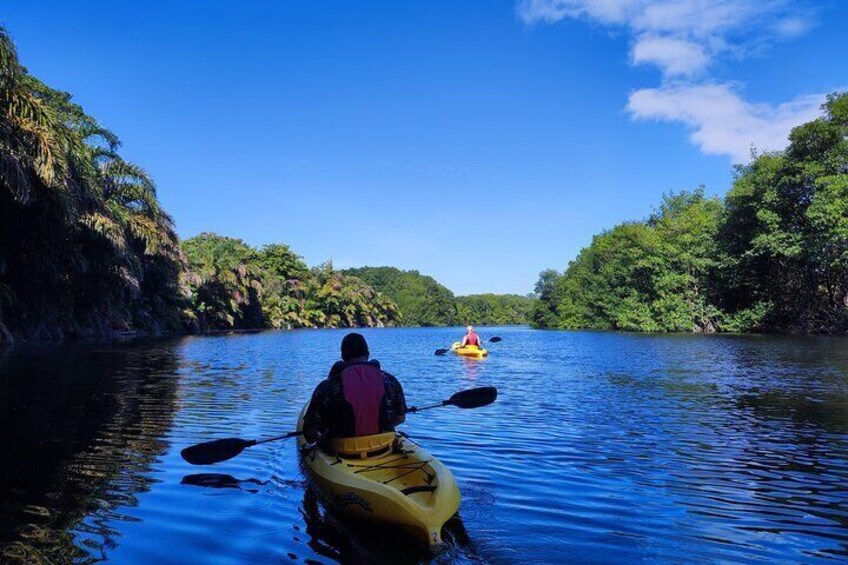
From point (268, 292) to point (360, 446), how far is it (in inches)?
3338

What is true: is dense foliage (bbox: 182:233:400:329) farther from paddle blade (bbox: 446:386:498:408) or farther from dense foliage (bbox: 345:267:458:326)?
paddle blade (bbox: 446:386:498:408)

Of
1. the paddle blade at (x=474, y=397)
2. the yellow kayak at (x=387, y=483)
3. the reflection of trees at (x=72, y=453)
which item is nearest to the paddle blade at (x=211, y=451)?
the reflection of trees at (x=72, y=453)

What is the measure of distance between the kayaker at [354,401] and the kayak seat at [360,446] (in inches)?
2.2

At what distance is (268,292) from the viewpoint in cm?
8844

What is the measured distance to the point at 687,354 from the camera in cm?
2789

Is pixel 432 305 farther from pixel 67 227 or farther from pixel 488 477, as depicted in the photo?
pixel 488 477

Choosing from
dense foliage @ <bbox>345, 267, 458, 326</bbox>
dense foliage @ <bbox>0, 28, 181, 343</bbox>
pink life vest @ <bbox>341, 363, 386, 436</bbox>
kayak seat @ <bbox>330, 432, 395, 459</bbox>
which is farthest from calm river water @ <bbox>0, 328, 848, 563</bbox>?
dense foliage @ <bbox>345, 267, 458, 326</bbox>

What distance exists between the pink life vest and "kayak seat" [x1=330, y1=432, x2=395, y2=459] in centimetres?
7

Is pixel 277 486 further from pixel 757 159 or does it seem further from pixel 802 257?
pixel 757 159

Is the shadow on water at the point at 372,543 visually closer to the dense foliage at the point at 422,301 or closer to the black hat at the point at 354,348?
the black hat at the point at 354,348

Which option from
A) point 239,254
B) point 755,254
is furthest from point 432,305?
point 755,254

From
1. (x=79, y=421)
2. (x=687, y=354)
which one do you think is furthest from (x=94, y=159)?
(x=687, y=354)

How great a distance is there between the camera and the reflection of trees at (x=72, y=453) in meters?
5.31

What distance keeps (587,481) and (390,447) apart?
2543 millimetres
